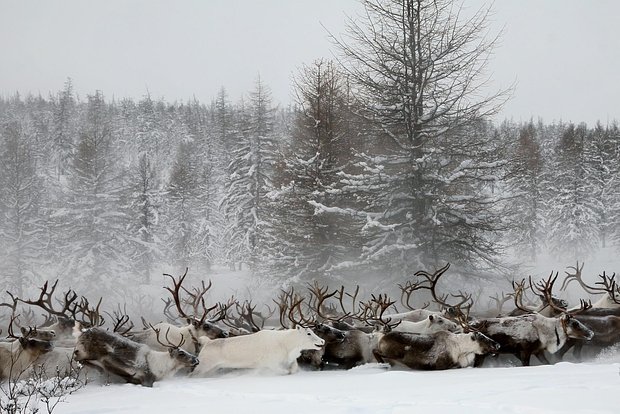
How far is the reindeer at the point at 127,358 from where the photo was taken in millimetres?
6852

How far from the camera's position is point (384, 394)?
4.63m

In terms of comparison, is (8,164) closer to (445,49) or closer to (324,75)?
(324,75)

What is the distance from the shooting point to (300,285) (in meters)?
17.3

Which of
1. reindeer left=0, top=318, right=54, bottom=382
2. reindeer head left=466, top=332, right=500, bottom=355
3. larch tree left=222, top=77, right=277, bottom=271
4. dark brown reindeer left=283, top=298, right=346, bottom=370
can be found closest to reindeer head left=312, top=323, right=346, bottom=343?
dark brown reindeer left=283, top=298, right=346, bottom=370

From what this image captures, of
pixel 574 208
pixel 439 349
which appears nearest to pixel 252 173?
pixel 439 349

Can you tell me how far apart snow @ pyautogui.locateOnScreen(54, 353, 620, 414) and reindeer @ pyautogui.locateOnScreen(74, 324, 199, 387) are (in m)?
0.26

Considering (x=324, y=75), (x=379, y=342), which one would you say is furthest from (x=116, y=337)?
(x=324, y=75)

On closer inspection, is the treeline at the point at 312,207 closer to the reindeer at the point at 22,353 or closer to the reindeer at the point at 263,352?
the reindeer at the point at 263,352

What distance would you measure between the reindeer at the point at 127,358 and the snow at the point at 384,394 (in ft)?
0.85

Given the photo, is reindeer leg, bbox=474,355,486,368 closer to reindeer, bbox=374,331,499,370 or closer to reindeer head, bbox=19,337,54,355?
reindeer, bbox=374,331,499,370

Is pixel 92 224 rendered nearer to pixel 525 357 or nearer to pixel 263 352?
pixel 263 352

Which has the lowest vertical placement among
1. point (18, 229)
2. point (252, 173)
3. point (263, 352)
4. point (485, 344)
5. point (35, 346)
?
point (263, 352)

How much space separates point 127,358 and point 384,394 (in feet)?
12.7

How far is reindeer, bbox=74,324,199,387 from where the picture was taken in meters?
6.85
